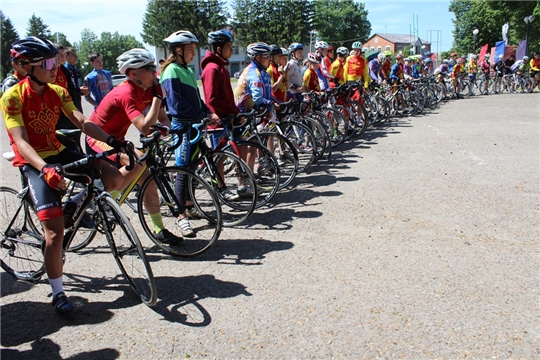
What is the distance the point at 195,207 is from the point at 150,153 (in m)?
1.22

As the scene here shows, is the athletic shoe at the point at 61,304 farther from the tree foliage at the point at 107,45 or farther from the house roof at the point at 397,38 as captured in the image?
the house roof at the point at 397,38

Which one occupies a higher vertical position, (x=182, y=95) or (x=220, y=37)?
(x=220, y=37)

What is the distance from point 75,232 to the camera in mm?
3787

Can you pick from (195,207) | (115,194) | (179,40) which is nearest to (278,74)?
(179,40)

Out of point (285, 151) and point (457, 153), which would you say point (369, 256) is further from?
point (457, 153)

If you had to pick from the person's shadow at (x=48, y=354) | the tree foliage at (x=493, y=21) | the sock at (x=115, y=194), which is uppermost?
the tree foliage at (x=493, y=21)

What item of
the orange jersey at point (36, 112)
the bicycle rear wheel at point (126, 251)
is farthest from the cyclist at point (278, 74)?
the bicycle rear wheel at point (126, 251)

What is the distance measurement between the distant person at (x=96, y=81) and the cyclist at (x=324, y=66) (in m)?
4.75

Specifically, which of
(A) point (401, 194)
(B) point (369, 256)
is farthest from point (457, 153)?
(B) point (369, 256)

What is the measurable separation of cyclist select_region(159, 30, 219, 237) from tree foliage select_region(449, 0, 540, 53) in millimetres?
34776

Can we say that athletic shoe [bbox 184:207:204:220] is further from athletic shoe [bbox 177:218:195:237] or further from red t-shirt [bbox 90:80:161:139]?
red t-shirt [bbox 90:80:161:139]

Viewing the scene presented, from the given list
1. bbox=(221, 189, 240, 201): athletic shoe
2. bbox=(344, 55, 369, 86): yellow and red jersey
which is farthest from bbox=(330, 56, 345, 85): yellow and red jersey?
bbox=(221, 189, 240, 201): athletic shoe

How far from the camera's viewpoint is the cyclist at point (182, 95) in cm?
495

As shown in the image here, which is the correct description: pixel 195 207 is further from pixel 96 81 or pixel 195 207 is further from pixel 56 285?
pixel 96 81
